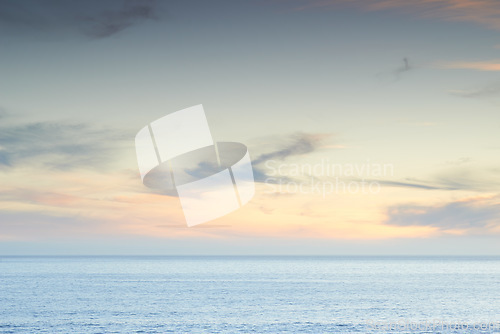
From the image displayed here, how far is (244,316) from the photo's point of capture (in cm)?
6944

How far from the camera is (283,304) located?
81938 mm

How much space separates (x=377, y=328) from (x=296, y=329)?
388 inches

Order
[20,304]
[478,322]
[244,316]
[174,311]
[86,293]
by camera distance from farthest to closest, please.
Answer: [86,293]
[20,304]
[174,311]
[244,316]
[478,322]

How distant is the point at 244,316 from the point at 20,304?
3760 cm

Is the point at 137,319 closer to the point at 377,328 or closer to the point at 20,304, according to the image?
the point at 20,304

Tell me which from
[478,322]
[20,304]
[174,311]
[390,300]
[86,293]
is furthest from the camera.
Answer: [86,293]

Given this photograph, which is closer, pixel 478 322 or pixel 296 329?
pixel 296 329

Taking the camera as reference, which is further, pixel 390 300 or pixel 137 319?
pixel 390 300

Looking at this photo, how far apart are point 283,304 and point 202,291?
89.8 feet

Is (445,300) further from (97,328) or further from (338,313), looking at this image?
(97,328)

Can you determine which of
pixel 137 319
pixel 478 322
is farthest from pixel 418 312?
pixel 137 319

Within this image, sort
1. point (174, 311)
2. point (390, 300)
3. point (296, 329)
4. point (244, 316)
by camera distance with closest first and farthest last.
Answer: point (296, 329)
point (244, 316)
point (174, 311)
point (390, 300)

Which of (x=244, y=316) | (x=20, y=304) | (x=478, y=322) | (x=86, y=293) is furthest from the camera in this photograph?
(x=86, y=293)

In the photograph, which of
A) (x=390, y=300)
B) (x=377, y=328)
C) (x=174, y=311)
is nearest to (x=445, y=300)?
(x=390, y=300)
